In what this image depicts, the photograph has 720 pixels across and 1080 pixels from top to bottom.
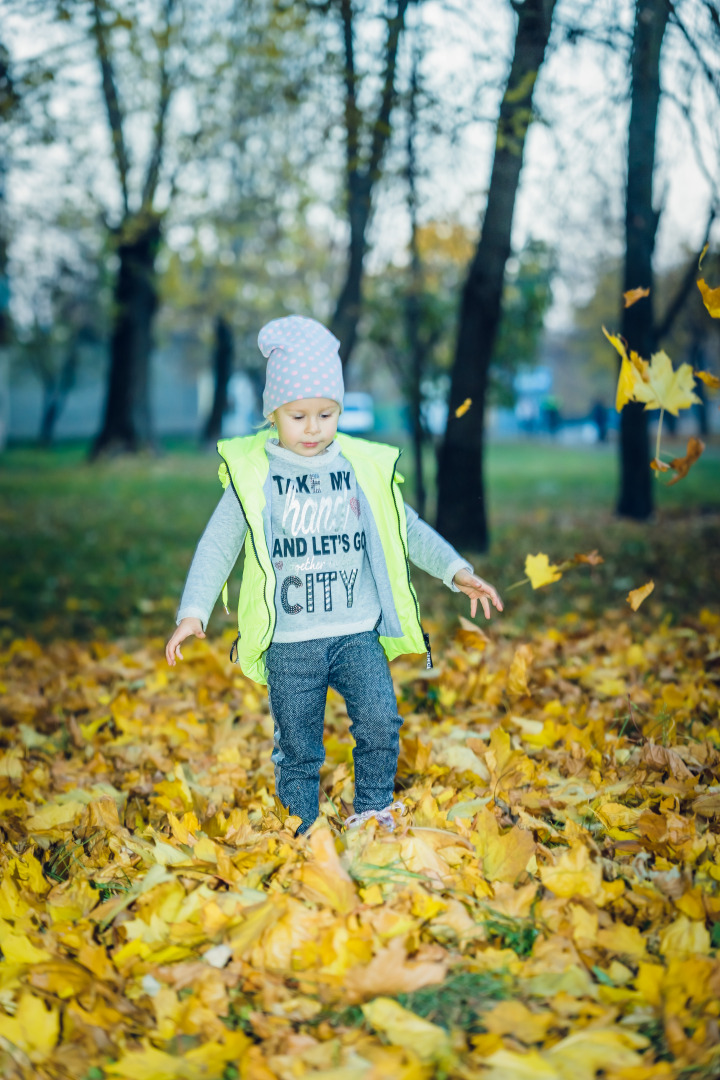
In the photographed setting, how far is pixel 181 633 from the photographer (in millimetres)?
2402

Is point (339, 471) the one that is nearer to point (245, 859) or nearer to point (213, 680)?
point (245, 859)

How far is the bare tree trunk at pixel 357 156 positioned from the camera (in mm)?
6456

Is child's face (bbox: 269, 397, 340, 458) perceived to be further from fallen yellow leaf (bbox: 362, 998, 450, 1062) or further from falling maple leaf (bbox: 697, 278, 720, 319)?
fallen yellow leaf (bbox: 362, 998, 450, 1062)

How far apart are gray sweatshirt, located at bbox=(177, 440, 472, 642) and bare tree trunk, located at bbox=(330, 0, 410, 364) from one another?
4597mm

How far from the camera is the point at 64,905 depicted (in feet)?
7.29

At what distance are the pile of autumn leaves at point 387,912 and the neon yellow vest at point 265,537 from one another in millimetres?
489

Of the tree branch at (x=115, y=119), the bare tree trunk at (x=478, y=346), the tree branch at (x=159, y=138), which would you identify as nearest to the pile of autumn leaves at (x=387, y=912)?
the bare tree trunk at (x=478, y=346)

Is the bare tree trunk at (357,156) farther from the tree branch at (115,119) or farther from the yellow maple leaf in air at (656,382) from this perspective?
the tree branch at (115,119)

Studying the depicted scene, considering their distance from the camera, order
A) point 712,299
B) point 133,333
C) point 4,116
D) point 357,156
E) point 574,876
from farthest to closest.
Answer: point 133,333 → point 357,156 → point 4,116 → point 712,299 → point 574,876

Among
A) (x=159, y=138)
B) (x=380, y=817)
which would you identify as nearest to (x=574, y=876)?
(x=380, y=817)

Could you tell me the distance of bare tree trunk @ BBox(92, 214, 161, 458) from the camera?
18.7 metres

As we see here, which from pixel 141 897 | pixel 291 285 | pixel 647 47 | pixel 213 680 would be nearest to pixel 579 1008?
pixel 141 897

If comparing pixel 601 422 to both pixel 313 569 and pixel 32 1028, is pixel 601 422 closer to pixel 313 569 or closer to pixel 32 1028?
pixel 313 569

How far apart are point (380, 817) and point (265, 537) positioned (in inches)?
32.7
